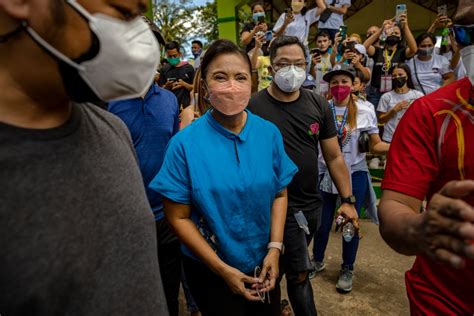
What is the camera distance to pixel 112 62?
88cm

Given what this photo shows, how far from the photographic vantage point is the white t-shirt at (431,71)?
16.6ft

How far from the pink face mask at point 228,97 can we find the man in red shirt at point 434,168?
78 centimetres

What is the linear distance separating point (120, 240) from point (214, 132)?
903 mm

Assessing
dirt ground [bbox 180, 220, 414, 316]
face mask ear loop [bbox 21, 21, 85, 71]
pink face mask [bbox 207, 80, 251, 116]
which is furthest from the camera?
dirt ground [bbox 180, 220, 414, 316]

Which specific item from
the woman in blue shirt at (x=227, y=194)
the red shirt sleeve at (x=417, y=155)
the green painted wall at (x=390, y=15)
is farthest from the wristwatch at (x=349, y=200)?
the green painted wall at (x=390, y=15)

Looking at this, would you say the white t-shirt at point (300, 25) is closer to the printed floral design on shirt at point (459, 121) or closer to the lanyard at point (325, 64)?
the lanyard at point (325, 64)

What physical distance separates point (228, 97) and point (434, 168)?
0.98 metres

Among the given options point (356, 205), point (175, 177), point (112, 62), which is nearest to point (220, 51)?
point (175, 177)

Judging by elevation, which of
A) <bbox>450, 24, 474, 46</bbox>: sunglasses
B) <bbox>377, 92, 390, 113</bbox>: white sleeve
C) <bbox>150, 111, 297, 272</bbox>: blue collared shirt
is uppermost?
<bbox>450, 24, 474, 46</bbox>: sunglasses

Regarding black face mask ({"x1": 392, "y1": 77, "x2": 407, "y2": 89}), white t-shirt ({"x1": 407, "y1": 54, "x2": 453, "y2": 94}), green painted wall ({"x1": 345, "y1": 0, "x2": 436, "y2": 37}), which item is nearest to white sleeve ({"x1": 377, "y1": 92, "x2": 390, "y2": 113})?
black face mask ({"x1": 392, "y1": 77, "x2": 407, "y2": 89})

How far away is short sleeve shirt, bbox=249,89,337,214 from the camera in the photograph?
2.36 metres

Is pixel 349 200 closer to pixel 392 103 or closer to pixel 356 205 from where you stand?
pixel 356 205

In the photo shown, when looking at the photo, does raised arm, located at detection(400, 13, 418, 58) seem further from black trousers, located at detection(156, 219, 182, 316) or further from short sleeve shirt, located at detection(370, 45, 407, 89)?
black trousers, located at detection(156, 219, 182, 316)

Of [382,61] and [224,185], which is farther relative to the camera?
[382,61]
